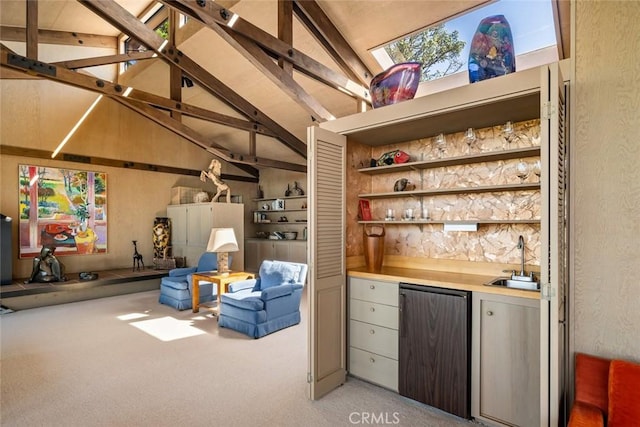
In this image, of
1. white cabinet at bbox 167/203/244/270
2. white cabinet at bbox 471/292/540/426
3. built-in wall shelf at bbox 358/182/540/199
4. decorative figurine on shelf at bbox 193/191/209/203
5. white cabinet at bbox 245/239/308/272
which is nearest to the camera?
white cabinet at bbox 471/292/540/426

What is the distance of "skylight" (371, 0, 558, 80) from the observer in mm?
3270

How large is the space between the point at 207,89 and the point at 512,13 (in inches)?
205

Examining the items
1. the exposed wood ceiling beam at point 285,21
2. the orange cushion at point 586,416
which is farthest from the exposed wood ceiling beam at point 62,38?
the orange cushion at point 586,416

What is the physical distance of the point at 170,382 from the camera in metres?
2.75

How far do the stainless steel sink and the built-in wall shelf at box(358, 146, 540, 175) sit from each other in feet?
3.11

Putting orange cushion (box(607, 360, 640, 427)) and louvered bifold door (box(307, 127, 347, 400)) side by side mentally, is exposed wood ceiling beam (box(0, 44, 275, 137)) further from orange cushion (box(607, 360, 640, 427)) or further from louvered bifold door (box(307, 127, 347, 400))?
orange cushion (box(607, 360, 640, 427))

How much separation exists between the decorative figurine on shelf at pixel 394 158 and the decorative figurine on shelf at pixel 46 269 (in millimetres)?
5878

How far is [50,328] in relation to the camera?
415cm

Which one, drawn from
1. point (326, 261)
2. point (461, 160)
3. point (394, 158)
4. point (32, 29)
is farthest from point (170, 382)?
point (32, 29)

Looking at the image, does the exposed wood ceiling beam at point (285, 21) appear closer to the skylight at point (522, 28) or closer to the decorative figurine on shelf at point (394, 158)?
the skylight at point (522, 28)

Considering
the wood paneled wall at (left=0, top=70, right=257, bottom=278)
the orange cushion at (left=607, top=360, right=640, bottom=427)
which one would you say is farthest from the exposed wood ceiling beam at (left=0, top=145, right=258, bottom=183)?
the orange cushion at (left=607, top=360, right=640, bottom=427)

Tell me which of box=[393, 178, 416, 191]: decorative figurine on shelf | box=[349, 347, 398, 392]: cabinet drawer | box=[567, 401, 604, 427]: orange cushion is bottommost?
box=[349, 347, 398, 392]: cabinet drawer

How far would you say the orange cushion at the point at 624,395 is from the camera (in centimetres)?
142

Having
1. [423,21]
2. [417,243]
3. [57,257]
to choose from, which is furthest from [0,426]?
[423,21]
